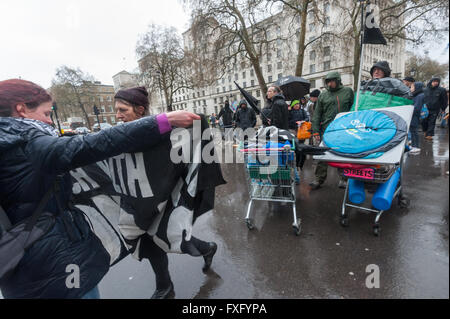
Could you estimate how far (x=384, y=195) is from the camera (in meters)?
2.59

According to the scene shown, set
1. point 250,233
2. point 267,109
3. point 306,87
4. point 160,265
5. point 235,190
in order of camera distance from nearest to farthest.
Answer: point 160,265, point 250,233, point 235,190, point 267,109, point 306,87

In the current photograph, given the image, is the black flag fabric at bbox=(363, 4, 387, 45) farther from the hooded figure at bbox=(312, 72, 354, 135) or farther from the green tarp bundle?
the green tarp bundle

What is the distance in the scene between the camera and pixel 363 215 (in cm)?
319

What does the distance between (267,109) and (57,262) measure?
194 inches

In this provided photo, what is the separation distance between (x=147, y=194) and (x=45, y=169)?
68cm

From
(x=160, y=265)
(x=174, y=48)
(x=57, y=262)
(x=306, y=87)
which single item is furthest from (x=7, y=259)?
(x=174, y=48)

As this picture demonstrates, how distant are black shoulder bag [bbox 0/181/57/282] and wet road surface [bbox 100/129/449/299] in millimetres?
1400

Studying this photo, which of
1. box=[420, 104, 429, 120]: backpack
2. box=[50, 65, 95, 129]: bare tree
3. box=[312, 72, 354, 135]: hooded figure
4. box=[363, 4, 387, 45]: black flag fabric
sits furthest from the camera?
box=[50, 65, 95, 129]: bare tree

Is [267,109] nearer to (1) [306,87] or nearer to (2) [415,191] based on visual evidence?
(1) [306,87]

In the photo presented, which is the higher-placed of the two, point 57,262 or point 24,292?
point 57,262

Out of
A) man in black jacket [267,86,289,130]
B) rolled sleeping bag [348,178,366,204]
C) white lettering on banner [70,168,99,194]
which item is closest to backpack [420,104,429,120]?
man in black jacket [267,86,289,130]

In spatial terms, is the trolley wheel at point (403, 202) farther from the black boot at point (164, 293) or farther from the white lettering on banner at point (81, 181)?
the white lettering on banner at point (81, 181)

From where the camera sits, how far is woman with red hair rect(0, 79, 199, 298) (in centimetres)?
107

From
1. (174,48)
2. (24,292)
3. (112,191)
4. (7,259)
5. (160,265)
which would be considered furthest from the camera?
(174,48)
